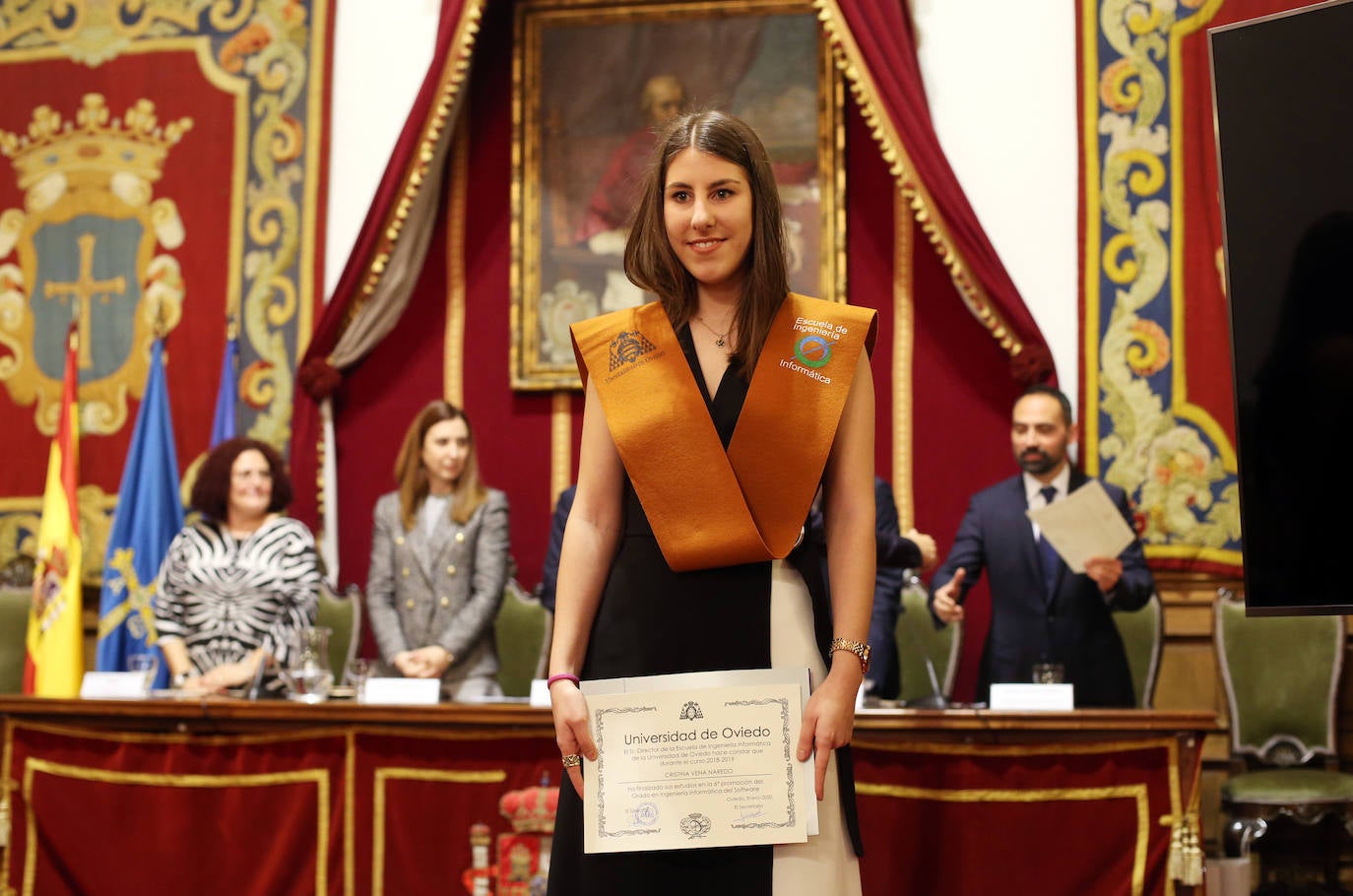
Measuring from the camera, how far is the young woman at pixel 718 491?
175cm

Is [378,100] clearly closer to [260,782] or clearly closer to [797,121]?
[797,121]

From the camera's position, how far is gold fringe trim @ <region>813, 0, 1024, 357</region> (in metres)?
5.28

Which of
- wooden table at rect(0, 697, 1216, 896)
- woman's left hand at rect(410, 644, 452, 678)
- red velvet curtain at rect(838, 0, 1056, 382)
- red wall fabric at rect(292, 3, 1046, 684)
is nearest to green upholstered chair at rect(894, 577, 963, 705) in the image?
red wall fabric at rect(292, 3, 1046, 684)

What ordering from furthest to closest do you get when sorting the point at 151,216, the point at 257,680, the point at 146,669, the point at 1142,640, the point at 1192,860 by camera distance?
1. the point at 151,216
2. the point at 1142,640
3. the point at 146,669
4. the point at 257,680
5. the point at 1192,860

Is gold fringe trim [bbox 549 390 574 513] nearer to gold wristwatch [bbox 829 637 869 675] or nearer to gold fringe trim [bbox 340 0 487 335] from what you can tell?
gold fringe trim [bbox 340 0 487 335]

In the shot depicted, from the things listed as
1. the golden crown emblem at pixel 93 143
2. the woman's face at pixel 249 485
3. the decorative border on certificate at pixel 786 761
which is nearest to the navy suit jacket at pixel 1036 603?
the woman's face at pixel 249 485

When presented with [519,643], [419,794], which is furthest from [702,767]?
[519,643]

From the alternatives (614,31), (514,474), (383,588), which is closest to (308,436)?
(514,474)

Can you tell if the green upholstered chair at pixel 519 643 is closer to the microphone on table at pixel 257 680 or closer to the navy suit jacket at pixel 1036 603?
the microphone on table at pixel 257 680

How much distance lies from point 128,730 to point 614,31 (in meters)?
3.50

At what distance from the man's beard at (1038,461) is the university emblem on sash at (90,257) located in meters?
3.69

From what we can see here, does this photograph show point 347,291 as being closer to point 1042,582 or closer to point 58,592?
point 58,592

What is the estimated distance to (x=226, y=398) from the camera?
5766 mm

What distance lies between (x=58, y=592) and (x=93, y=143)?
214cm
